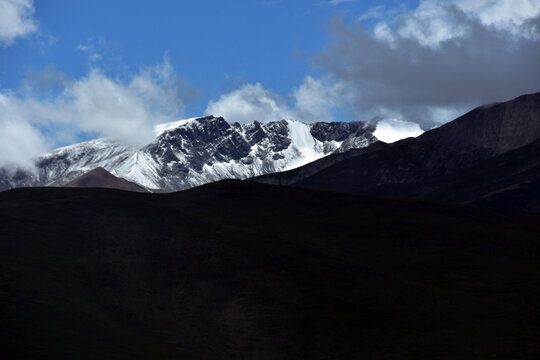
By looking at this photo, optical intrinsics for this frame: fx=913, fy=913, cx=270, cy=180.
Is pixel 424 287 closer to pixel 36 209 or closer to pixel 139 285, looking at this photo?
pixel 139 285

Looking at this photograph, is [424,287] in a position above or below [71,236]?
below

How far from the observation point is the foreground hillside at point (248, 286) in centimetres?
12031

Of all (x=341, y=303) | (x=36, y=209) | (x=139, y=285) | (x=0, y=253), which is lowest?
(x=341, y=303)

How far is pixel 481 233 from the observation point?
196000mm

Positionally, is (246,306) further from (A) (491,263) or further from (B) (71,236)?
(A) (491,263)

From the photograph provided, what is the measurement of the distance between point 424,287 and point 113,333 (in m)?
60.2

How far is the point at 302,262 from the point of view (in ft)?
529

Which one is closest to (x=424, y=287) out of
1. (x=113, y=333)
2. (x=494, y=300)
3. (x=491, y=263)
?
(x=494, y=300)

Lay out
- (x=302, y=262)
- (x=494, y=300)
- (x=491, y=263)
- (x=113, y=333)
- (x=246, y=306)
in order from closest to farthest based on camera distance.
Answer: (x=113, y=333) < (x=246, y=306) < (x=494, y=300) < (x=302, y=262) < (x=491, y=263)

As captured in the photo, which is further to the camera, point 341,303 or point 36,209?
point 36,209

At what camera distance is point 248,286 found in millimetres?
148125

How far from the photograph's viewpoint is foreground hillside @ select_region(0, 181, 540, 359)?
120m

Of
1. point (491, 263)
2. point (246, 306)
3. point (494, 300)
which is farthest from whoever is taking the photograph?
point (491, 263)

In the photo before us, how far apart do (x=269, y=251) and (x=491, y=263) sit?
43.4 meters
